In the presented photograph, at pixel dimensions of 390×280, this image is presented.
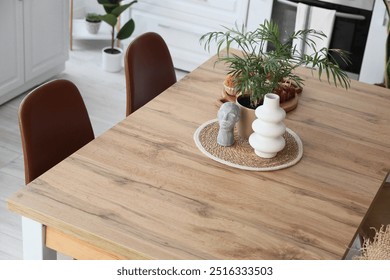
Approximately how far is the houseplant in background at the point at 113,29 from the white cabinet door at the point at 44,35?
0.27 m

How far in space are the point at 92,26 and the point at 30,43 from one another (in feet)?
3.15

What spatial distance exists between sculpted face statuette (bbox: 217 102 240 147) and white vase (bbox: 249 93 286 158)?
0.24 ft

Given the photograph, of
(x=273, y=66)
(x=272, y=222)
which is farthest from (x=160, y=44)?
(x=272, y=222)

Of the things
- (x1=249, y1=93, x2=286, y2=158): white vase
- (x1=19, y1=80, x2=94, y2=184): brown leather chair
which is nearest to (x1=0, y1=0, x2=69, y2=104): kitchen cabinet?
(x1=19, y1=80, x2=94, y2=184): brown leather chair

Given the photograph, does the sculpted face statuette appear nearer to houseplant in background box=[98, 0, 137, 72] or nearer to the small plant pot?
houseplant in background box=[98, 0, 137, 72]

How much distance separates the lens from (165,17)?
4660mm

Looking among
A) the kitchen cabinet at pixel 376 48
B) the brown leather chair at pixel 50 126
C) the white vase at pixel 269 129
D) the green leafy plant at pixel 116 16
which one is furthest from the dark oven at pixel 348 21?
the brown leather chair at pixel 50 126

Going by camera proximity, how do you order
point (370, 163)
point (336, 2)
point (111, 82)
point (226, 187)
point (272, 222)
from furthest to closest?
point (111, 82), point (336, 2), point (370, 163), point (226, 187), point (272, 222)

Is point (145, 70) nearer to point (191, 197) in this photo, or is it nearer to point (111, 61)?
point (191, 197)

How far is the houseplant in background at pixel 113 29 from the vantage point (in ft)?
14.7

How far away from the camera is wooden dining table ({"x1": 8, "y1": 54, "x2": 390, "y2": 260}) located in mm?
1854

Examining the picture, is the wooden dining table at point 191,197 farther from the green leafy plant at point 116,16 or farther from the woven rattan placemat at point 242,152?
the green leafy plant at point 116,16

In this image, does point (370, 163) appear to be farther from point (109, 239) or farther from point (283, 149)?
point (109, 239)
